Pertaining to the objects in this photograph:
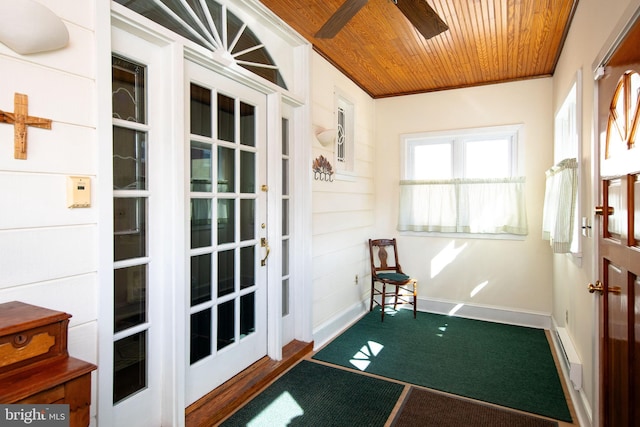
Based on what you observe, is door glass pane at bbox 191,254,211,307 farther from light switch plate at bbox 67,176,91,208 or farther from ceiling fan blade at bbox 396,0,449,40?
ceiling fan blade at bbox 396,0,449,40

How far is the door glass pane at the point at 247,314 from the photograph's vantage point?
2609 millimetres

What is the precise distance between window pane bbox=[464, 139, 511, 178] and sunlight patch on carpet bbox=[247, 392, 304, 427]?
315cm

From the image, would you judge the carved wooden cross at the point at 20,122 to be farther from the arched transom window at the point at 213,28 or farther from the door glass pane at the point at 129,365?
the door glass pane at the point at 129,365

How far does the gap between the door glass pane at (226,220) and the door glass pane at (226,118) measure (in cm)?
43

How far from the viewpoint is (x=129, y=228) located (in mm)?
1827

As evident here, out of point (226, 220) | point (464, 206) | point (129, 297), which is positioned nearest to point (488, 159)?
point (464, 206)

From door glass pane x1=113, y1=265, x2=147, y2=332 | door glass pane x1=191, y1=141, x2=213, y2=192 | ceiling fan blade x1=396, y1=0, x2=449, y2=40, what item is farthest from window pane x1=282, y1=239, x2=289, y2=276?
ceiling fan blade x1=396, y1=0, x2=449, y2=40

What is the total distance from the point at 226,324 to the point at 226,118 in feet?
4.49

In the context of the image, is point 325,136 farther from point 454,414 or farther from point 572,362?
point 572,362

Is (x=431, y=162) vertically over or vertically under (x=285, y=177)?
over

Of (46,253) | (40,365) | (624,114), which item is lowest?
(40,365)

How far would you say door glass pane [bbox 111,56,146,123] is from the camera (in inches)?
69.6

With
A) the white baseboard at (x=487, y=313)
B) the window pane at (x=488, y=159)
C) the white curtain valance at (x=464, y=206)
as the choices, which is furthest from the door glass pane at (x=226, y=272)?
the window pane at (x=488, y=159)

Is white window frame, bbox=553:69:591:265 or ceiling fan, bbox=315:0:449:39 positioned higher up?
ceiling fan, bbox=315:0:449:39
